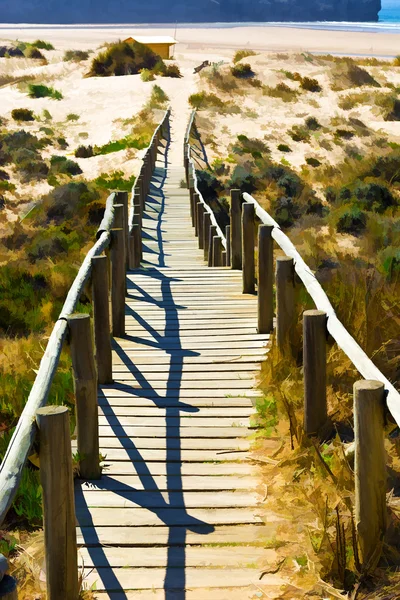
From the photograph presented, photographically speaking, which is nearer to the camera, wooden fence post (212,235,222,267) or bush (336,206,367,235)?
wooden fence post (212,235,222,267)

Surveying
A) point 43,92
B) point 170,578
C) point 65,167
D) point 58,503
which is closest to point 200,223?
point 170,578


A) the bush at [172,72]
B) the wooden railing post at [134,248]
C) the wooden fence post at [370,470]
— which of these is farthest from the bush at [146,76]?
the wooden fence post at [370,470]

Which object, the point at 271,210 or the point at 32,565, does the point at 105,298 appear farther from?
the point at 271,210

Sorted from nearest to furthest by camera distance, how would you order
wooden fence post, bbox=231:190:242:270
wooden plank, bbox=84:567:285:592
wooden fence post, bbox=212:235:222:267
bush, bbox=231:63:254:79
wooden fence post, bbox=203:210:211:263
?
wooden plank, bbox=84:567:285:592 → wooden fence post, bbox=231:190:242:270 → wooden fence post, bbox=212:235:222:267 → wooden fence post, bbox=203:210:211:263 → bush, bbox=231:63:254:79

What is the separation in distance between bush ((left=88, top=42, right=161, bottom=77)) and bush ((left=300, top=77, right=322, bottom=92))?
8.84 metres

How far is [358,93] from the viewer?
4331 cm

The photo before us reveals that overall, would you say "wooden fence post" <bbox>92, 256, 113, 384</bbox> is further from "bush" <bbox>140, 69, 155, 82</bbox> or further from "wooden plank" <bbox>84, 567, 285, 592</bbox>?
"bush" <bbox>140, 69, 155, 82</bbox>

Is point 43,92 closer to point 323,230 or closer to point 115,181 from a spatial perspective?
point 115,181

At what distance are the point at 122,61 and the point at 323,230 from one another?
2869 cm

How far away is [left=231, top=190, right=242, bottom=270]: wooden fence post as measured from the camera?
1095 cm

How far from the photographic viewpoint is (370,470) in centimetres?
379

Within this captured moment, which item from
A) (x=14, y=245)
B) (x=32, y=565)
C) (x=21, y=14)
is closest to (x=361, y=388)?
(x=32, y=565)

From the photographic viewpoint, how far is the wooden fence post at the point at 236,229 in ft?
35.9

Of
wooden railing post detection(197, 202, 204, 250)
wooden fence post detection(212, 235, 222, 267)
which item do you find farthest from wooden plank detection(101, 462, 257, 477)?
wooden railing post detection(197, 202, 204, 250)
